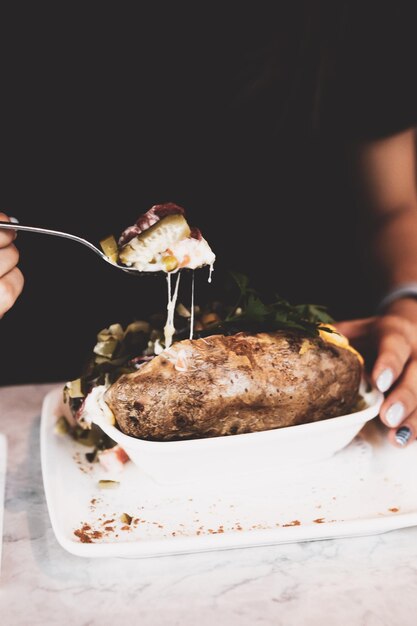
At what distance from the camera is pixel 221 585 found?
980 millimetres

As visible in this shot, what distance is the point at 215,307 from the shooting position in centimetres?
147

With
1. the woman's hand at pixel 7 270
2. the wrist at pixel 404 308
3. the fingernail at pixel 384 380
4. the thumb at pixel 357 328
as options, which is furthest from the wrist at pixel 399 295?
the woman's hand at pixel 7 270

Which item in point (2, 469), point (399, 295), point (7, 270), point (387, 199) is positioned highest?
point (7, 270)

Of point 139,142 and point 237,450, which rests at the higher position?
point 139,142

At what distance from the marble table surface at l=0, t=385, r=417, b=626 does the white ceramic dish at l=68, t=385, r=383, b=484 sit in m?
0.18

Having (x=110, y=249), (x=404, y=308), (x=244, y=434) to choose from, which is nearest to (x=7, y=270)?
(x=110, y=249)

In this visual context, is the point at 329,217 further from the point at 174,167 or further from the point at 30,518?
the point at 30,518

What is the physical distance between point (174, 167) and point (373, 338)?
709 millimetres

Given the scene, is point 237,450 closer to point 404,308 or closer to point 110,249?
point 110,249

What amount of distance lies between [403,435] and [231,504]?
37 centimetres

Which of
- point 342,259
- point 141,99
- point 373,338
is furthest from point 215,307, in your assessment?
point 342,259

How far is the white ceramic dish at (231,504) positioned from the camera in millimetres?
1025

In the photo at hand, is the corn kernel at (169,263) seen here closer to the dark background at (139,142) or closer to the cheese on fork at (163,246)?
the cheese on fork at (163,246)

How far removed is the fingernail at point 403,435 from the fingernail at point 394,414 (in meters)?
0.02
